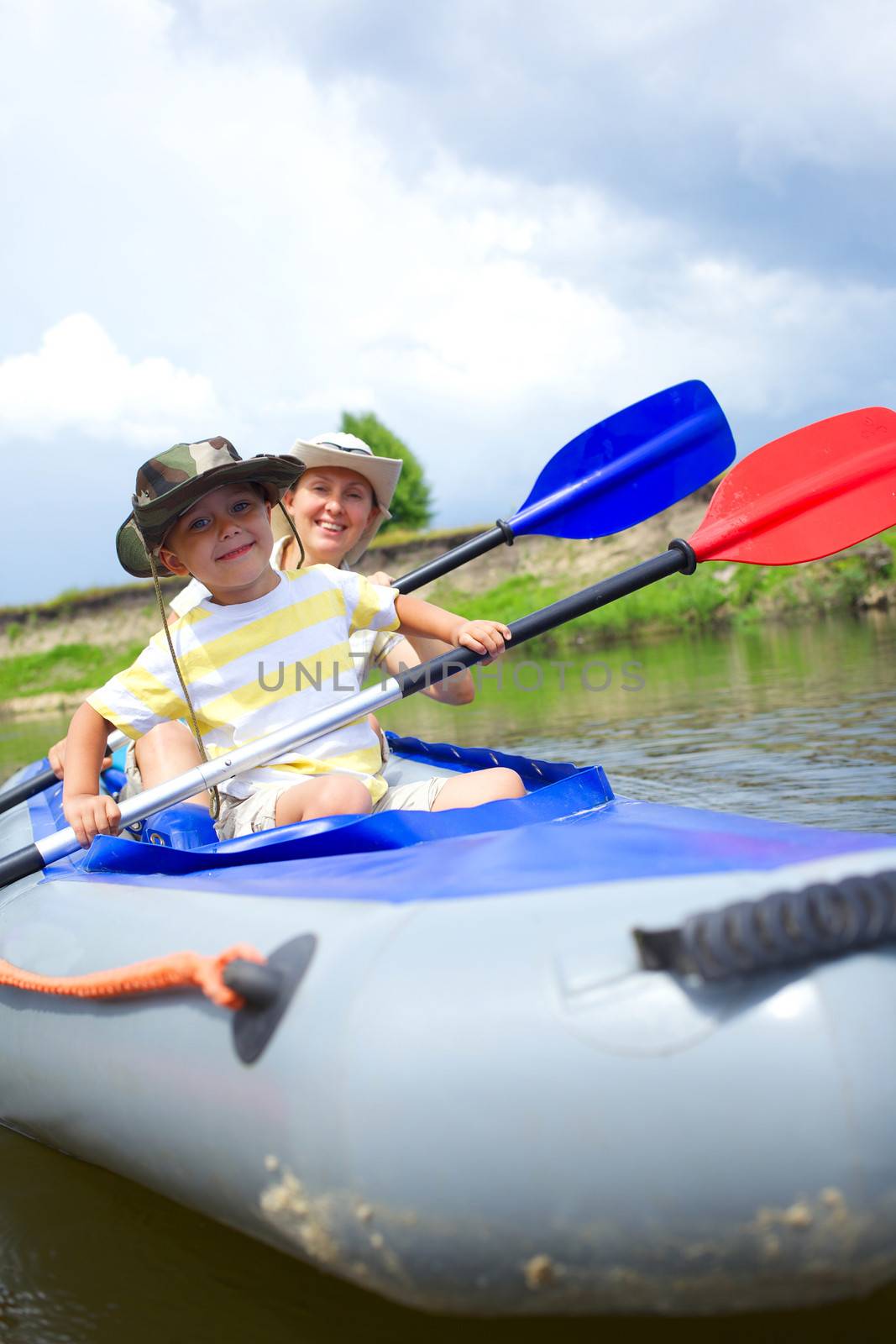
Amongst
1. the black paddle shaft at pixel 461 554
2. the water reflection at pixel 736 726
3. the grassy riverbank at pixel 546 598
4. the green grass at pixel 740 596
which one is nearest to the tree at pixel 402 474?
the grassy riverbank at pixel 546 598

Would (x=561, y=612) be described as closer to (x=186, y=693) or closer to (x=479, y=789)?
(x=479, y=789)

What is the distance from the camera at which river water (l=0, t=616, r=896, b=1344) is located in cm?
119

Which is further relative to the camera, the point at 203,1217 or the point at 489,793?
the point at 489,793

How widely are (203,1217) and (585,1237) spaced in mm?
712

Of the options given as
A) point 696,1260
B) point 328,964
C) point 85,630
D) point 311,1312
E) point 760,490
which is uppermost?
point 85,630

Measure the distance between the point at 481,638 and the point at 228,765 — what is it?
52 centimetres

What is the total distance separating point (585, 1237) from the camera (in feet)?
3.19

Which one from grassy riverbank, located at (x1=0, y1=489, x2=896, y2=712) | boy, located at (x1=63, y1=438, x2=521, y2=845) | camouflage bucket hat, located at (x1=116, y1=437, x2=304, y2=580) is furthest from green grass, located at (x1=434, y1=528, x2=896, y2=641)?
camouflage bucket hat, located at (x1=116, y1=437, x2=304, y2=580)

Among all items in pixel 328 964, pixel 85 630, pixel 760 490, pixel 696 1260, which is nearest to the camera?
pixel 696 1260

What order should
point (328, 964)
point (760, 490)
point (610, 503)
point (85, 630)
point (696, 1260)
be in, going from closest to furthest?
point (696, 1260) → point (328, 964) → point (760, 490) → point (610, 503) → point (85, 630)

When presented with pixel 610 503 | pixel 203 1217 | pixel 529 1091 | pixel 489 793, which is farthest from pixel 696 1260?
pixel 610 503

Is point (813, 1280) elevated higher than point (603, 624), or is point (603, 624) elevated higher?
point (603, 624)

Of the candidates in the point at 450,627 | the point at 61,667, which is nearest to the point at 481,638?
the point at 450,627

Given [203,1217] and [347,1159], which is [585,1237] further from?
[203,1217]
